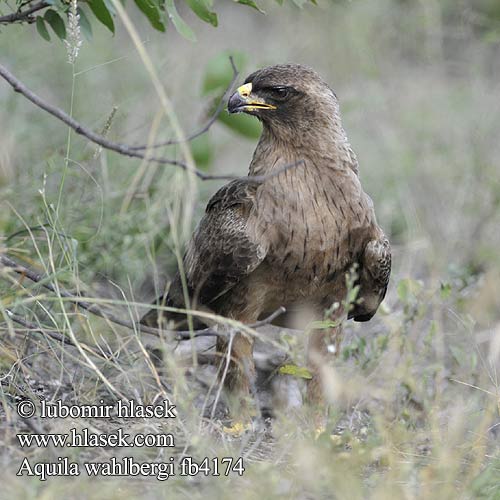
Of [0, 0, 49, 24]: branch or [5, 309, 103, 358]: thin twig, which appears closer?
[5, 309, 103, 358]: thin twig

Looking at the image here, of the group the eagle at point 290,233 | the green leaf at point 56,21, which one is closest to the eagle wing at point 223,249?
the eagle at point 290,233

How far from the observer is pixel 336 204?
3.99 m

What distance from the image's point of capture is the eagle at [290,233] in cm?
396

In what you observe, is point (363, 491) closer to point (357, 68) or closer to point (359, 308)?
point (359, 308)

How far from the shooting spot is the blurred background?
3.35 metres

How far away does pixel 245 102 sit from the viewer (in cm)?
419

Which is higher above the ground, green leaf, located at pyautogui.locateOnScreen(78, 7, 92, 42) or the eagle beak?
green leaf, located at pyautogui.locateOnScreen(78, 7, 92, 42)

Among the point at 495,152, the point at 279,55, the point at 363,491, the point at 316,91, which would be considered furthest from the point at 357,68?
Result: the point at 363,491

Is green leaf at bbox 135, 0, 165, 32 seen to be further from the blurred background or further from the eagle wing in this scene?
the eagle wing

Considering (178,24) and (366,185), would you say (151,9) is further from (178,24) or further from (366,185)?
(366,185)

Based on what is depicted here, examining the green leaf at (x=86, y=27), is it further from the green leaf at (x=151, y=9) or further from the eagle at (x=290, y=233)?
the eagle at (x=290, y=233)

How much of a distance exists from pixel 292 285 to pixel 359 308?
45 centimetres

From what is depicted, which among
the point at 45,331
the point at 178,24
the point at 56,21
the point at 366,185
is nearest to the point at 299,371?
the point at 45,331

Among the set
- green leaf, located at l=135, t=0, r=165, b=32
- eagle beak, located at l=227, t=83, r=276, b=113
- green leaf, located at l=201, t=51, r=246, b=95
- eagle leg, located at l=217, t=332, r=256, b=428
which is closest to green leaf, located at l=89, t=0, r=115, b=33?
green leaf, located at l=135, t=0, r=165, b=32
